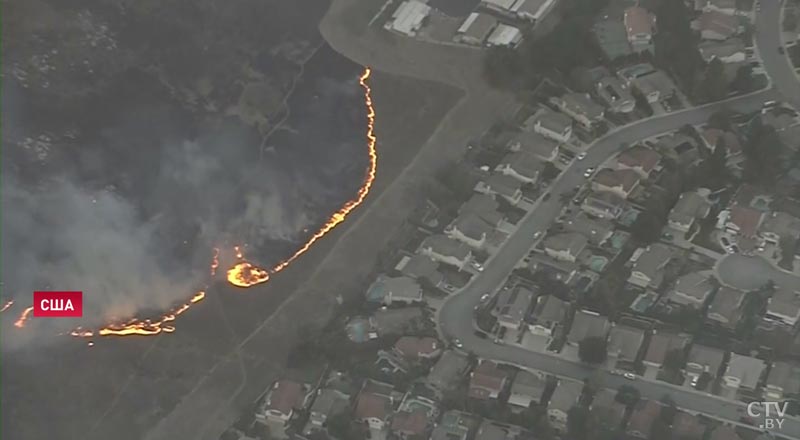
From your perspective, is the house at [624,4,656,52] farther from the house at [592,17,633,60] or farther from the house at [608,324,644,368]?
the house at [608,324,644,368]

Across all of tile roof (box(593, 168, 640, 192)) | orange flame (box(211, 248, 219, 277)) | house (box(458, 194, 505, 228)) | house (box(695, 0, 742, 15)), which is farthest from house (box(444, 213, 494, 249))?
house (box(695, 0, 742, 15))

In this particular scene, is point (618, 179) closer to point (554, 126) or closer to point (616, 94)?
point (554, 126)

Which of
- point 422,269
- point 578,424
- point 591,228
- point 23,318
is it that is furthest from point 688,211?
point 23,318

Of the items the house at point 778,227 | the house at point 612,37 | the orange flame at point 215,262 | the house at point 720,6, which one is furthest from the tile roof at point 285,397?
the house at point 720,6

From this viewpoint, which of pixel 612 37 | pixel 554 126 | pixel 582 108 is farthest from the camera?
pixel 612 37

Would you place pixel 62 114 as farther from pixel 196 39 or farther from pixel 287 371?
pixel 287 371

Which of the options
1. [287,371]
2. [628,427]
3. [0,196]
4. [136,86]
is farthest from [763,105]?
[0,196]
